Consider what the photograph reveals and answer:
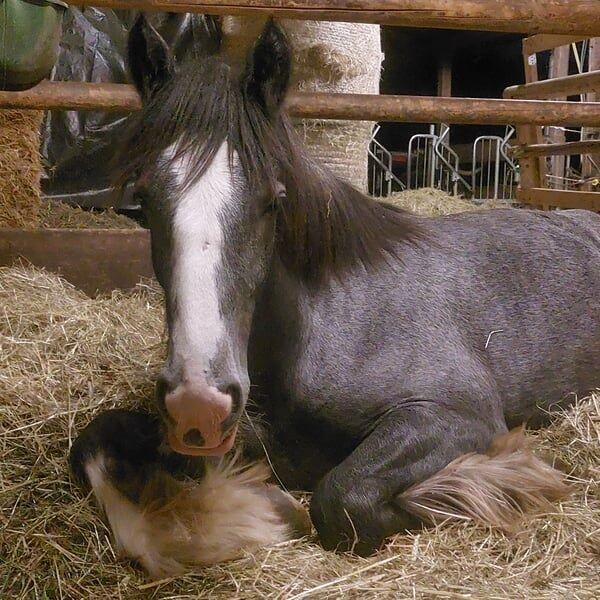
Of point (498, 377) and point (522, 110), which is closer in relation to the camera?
point (498, 377)

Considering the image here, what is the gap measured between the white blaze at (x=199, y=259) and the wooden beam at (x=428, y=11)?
3.57ft

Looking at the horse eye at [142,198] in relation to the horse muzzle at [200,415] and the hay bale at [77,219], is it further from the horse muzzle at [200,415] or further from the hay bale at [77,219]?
the hay bale at [77,219]

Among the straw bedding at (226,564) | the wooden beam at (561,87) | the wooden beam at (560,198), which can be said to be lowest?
the straw bedding at (226,564)

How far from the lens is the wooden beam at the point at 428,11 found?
2.66 meters

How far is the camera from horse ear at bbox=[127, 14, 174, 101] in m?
1.96

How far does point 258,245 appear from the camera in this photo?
1.87 metres

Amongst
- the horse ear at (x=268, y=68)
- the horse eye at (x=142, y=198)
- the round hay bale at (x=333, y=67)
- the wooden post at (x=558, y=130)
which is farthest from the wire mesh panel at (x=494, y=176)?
the horse eye at (x=142, y=198)

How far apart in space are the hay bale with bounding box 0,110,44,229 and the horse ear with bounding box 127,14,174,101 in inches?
129

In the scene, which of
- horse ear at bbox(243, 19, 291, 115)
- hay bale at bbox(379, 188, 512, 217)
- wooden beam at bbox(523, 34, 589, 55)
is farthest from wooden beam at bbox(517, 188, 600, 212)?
horse ear at bbox(243, 19, 291, 115)

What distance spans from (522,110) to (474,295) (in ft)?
5.28

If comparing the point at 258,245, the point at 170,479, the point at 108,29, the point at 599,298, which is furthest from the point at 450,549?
the point at 108,29

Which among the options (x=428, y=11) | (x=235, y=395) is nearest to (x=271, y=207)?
(x=235, y=395)

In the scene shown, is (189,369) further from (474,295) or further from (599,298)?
(599,298)

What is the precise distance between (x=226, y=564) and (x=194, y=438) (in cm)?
40
